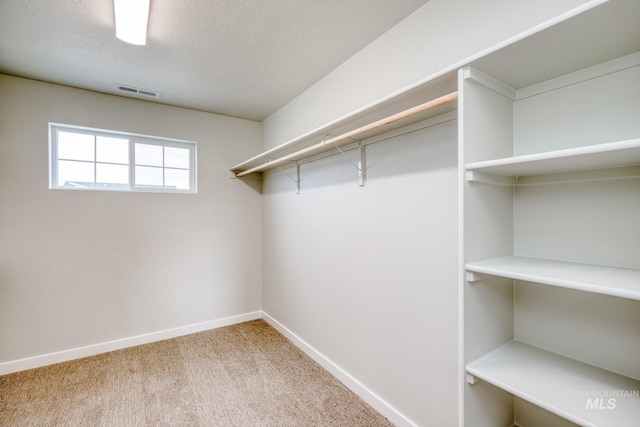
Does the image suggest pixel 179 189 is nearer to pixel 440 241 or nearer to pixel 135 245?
pixel 135 245

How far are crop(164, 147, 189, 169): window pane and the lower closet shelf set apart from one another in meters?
3.36

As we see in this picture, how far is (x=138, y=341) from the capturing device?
3.06 m

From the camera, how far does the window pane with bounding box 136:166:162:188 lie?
10.3ft

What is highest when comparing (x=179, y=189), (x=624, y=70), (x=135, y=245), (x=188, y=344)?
(x=624, y=70)

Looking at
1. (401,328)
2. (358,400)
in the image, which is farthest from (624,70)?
(358,400)

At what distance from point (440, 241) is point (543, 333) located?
0.59 meters

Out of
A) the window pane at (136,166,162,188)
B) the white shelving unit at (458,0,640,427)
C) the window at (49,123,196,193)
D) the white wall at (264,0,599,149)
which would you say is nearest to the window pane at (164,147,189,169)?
the window at (49,123,196,193)

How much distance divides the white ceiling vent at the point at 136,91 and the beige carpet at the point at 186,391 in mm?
2559

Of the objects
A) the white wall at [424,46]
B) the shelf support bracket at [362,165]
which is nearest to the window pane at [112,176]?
the white wall at [424,46]

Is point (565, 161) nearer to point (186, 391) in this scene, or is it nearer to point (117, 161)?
point (186, 391)

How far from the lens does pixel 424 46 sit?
5.49 feet

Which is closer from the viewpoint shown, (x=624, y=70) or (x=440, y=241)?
(x=624, y=70)

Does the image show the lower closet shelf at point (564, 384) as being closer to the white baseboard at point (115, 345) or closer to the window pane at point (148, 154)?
the white baseboard at point (115, 345)

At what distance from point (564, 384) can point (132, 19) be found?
8.92 feet
